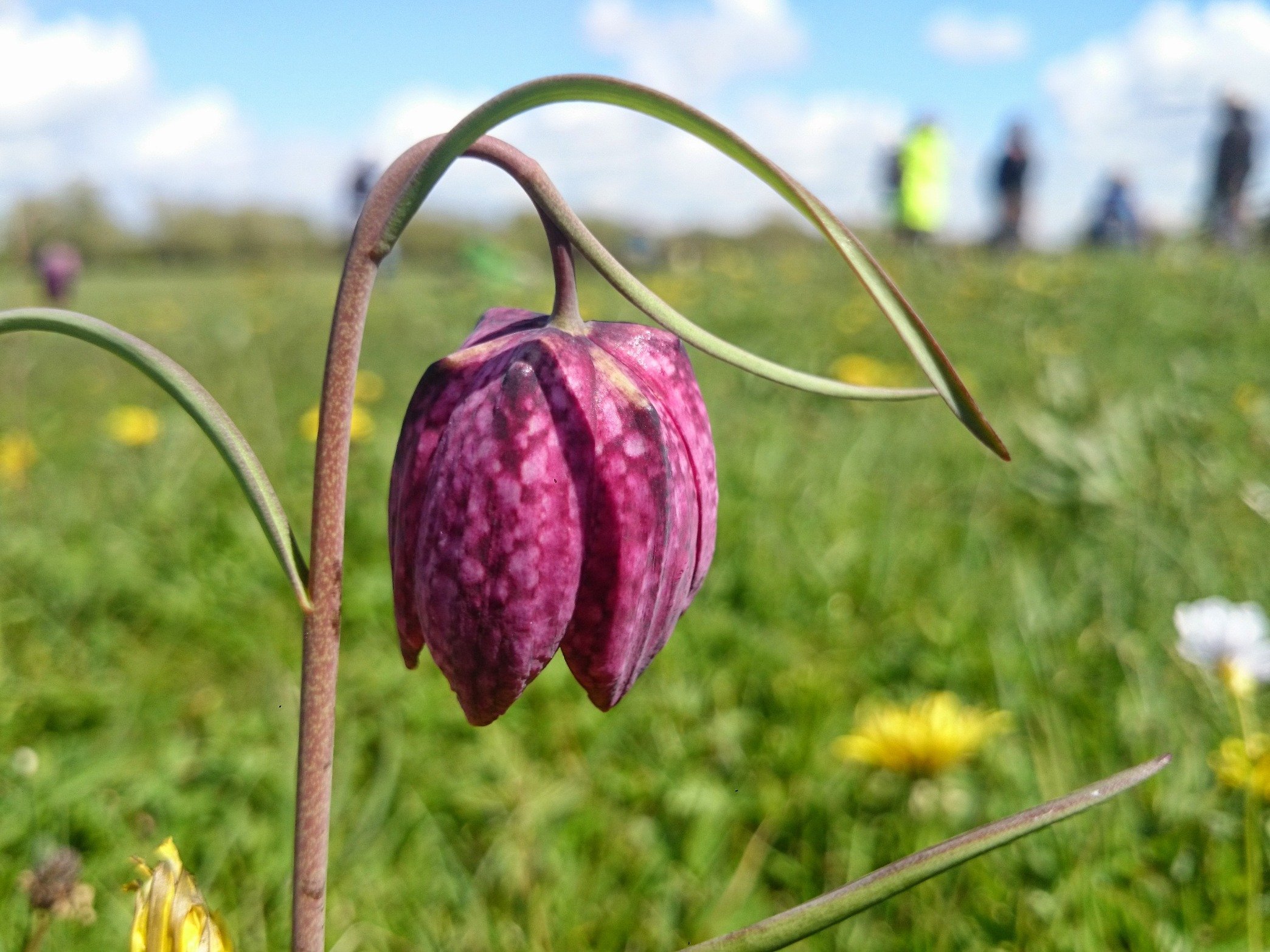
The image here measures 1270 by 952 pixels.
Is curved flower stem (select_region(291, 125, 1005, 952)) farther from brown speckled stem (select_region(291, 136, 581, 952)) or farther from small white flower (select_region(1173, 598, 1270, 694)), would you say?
small white flower (select_region(1173, 598, 1270, 694))

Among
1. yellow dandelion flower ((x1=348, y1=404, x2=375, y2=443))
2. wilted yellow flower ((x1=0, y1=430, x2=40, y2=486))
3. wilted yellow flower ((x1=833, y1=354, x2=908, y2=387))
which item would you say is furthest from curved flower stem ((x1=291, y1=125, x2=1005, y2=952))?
Answer: wilted yellow flower ((x1=833, y1=354, x2=908, y2=387))

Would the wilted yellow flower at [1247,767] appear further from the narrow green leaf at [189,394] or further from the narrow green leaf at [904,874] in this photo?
the narrow green leaf at [189,394]

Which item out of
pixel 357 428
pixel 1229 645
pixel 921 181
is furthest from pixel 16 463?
pixel 921 181

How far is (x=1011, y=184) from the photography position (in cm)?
916

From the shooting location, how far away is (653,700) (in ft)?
4.31

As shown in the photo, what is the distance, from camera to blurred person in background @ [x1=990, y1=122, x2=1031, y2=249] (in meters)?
8.77

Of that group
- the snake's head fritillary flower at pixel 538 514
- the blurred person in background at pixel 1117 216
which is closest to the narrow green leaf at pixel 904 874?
the snake's head fritillary flower at pixel 538 514

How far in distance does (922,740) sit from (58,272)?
216cm

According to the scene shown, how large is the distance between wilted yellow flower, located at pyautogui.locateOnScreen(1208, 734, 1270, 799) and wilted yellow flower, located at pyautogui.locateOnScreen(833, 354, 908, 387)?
55.9 inches

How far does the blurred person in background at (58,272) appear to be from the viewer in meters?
2.30

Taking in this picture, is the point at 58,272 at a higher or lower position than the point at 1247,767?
higher

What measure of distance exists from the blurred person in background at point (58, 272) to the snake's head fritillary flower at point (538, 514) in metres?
2.04

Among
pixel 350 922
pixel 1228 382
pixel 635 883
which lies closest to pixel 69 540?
pixel 350 922

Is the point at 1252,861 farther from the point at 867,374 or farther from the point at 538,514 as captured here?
the point at 867,374
